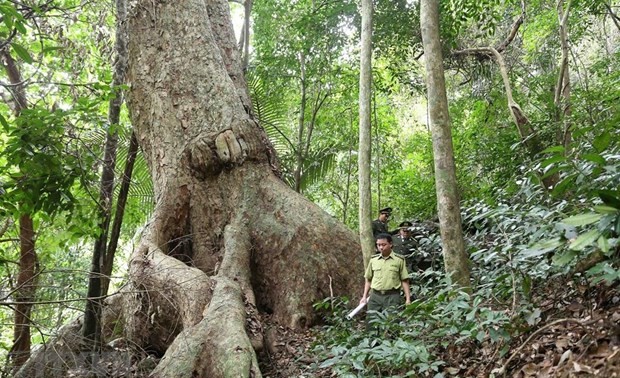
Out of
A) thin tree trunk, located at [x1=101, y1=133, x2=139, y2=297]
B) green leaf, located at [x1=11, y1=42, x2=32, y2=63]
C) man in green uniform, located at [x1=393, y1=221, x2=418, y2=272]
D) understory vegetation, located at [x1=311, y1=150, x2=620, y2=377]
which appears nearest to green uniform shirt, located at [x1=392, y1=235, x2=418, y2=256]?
man in green uniform, located at [x1=393, y1=221, x2=418, y2=272]

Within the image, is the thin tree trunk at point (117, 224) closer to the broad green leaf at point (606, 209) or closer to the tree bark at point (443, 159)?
the tree bark at point (443, 159)

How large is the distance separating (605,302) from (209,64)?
234 inches

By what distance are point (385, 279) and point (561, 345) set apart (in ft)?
8.92

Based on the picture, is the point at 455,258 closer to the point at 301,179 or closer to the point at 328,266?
the point at 328,266

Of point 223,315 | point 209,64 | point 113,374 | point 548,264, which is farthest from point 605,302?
point 209,64

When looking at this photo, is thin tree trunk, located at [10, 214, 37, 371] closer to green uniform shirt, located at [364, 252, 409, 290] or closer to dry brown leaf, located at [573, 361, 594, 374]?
dry brown leaf, located at [573, 361, 594, 374]

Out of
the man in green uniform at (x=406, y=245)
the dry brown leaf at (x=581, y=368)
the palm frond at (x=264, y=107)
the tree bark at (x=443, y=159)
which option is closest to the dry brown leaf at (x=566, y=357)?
the dry brown leaf at (x=581, y=368)

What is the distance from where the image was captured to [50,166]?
428cm

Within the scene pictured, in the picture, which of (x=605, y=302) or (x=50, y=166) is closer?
(x=605, y=302)

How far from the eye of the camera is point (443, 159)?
5227 millimetres

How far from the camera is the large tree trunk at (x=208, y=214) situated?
5613 millimetres

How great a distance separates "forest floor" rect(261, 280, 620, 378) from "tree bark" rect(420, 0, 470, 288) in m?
1.02

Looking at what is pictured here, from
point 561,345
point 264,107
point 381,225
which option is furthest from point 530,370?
point 264,107

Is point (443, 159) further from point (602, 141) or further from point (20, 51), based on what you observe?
point (20, 51)
